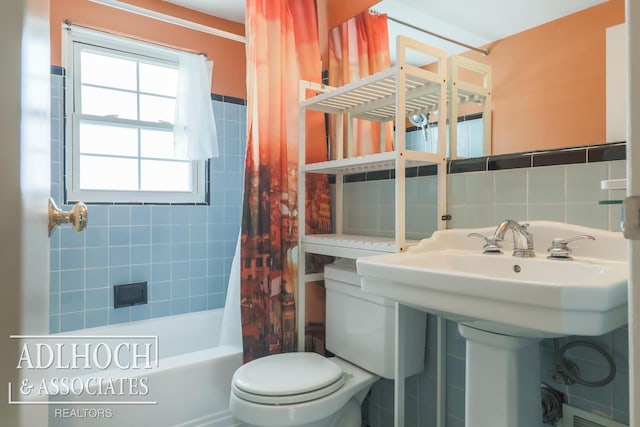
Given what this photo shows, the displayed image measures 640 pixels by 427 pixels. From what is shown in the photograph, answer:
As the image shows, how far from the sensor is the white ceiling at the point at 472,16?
119cm

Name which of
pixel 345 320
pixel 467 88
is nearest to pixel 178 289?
pixel 345 320

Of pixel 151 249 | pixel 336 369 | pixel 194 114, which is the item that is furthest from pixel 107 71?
pixel 336 369

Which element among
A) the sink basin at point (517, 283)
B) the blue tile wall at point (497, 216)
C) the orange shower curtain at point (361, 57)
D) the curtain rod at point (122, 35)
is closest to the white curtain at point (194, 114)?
the curtain rod at point (122, 35)

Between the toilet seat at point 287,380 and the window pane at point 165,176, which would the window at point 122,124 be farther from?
the toilet seat at point 287,380

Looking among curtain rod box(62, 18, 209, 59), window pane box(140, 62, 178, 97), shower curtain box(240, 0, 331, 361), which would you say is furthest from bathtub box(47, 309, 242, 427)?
curtain rod box(62, 18, 209, 59)

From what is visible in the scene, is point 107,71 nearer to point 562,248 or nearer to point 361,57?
point 361,57

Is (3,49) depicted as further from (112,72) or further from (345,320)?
(112,72)

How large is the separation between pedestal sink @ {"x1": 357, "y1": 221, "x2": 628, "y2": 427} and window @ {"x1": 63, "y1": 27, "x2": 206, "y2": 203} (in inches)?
70.3

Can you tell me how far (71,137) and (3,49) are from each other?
6.79ft

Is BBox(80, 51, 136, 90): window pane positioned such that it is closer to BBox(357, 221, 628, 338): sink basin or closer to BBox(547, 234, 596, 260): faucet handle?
BBox(357, 221, 628, 338): sink basin

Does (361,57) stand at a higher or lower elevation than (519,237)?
A: higher

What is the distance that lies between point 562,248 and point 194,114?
201cm

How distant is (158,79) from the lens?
7.86 ft

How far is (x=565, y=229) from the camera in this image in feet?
3.46
